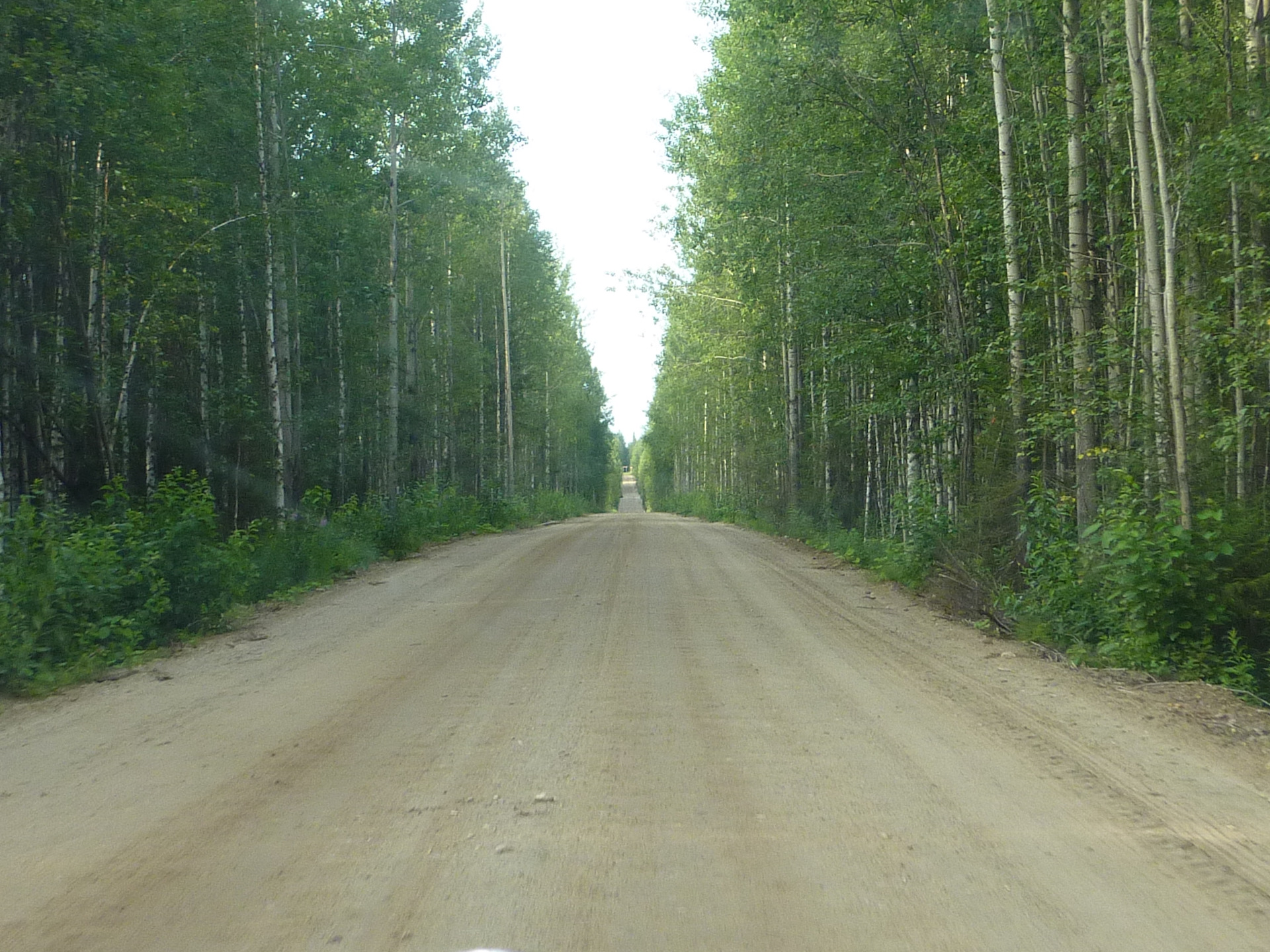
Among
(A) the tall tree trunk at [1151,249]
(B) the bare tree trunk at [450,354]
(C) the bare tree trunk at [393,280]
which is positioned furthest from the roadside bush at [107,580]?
(B) the bare tree trunk at [450,354]

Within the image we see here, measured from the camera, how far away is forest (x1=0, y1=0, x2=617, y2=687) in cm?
1063

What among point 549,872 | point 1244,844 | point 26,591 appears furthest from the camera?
point 26,591

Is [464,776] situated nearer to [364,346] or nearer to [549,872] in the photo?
[549,872]

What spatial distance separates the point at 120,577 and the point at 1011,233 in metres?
10.9

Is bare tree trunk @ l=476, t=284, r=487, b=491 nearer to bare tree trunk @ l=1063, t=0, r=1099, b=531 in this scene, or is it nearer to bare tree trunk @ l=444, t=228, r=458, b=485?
bare tree trunk @ l=444, t=228, r=458, b=485

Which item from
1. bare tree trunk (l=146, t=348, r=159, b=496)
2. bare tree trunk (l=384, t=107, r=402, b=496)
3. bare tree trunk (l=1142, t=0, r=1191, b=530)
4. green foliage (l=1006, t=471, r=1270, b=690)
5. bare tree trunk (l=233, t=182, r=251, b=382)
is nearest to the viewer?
green foliage (l=1006, t=471, r=1270, b=690)

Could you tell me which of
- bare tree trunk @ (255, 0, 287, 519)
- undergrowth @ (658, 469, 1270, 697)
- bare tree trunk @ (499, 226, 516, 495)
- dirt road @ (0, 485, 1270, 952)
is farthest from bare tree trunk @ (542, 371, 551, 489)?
dirt road @ (0, 485, 1270, 952)

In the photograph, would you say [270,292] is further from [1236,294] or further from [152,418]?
[1236,294]

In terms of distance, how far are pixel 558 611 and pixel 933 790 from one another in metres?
6.88

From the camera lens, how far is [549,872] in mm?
3799

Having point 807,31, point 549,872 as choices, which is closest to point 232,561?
point 549,872

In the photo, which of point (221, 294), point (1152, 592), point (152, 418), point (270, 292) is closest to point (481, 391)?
point (221, 294)

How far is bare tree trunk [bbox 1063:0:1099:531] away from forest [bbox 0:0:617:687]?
9.75 metres

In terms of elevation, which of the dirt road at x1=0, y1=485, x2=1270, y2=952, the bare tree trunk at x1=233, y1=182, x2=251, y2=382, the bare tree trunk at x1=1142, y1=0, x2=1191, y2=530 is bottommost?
the dirt road at x1=0, y1=485, x2=1270, y2=952
